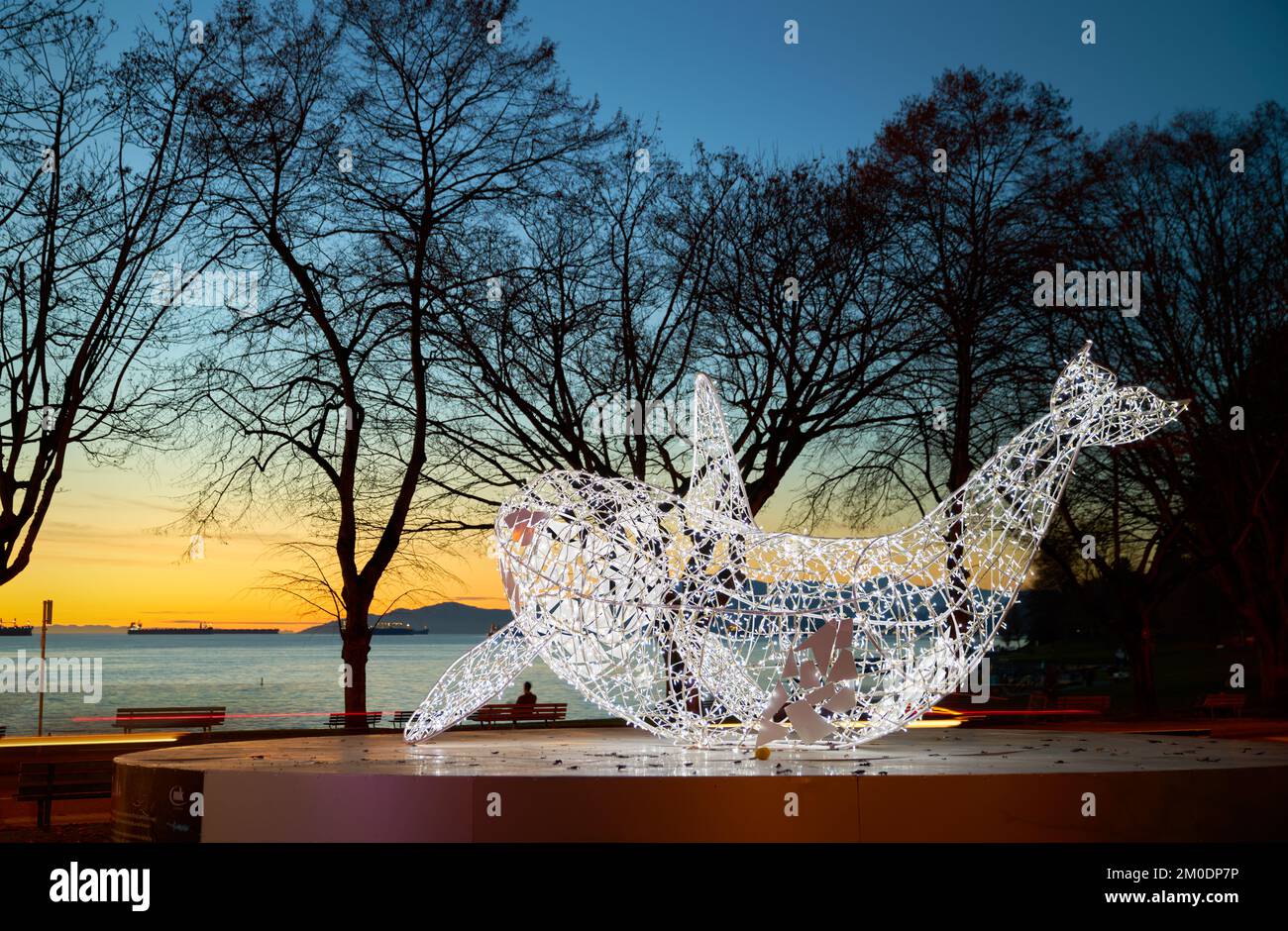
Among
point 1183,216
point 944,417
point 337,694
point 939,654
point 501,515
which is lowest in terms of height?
point 337,694

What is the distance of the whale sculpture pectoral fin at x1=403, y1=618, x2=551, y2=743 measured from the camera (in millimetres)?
12766

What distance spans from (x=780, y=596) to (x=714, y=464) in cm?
293

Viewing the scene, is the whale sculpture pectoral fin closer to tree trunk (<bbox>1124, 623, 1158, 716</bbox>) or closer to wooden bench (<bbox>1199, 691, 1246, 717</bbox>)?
wooden bench (<bbox>1199, 691, 1246, 717</bbox>)

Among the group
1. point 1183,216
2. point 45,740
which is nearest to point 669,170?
point 1183,216

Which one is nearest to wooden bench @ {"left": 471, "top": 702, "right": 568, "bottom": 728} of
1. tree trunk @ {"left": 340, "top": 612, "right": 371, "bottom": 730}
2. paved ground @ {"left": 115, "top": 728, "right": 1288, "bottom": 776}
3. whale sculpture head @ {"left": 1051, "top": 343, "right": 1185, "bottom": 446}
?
tree trunk @ {"left": 340, "top": 612, "right": 371, "bottom": 730}

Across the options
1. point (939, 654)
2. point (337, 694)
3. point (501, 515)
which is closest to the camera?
point (939, 654)

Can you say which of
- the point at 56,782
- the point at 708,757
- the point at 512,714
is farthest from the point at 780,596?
the point at 512,714

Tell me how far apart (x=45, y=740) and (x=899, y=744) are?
1035cm

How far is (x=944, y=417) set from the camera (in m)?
23.2

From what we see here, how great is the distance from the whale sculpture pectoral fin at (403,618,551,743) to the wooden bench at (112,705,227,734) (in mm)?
9071

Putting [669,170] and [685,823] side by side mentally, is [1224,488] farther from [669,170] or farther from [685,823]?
[685,823]

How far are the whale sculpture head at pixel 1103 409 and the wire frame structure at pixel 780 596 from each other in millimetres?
19
